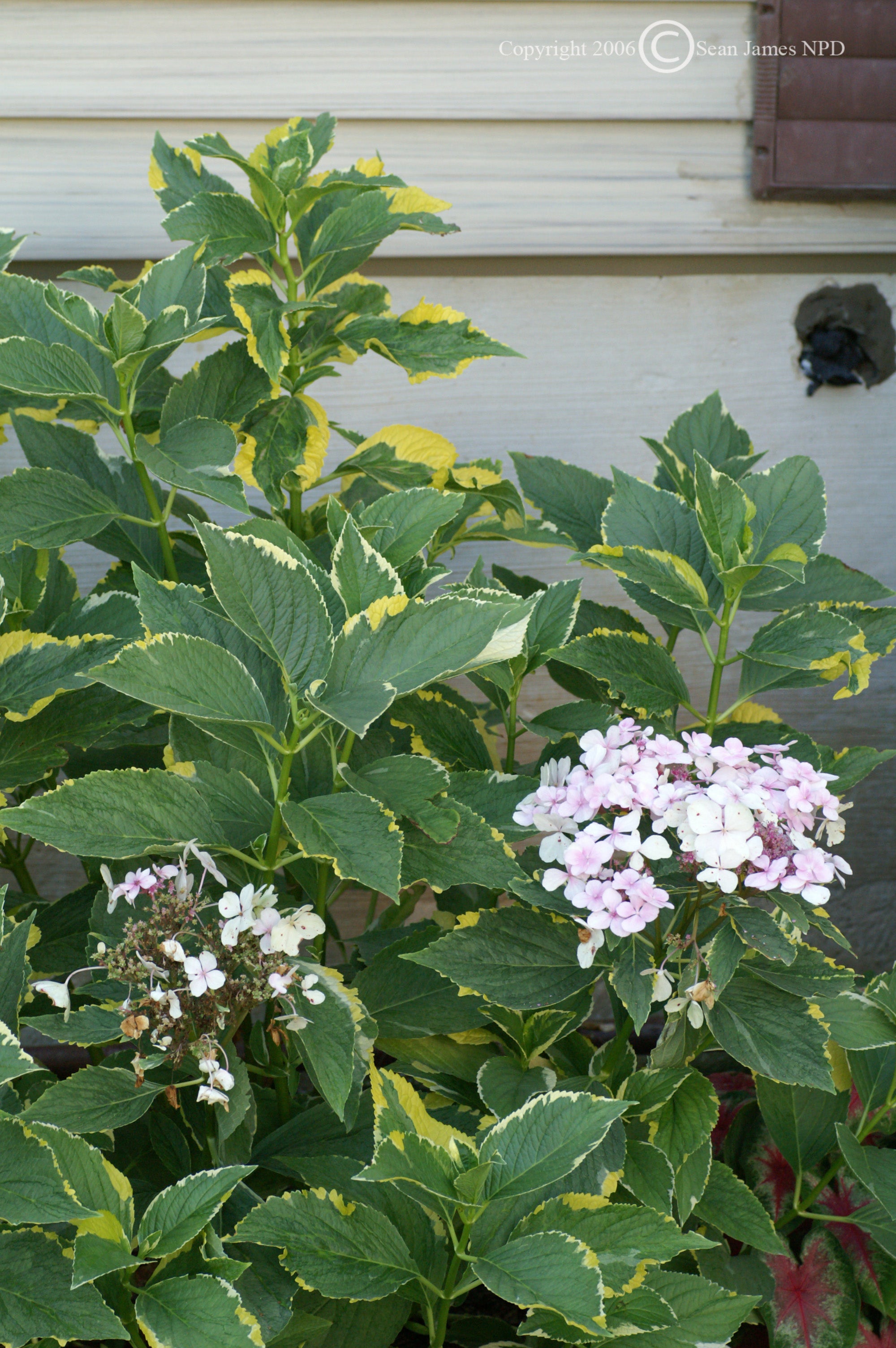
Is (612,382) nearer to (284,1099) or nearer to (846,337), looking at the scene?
(846,337)

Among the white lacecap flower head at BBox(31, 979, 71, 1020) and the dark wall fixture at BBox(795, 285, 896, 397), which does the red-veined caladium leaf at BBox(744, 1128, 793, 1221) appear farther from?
the dark wall fixture at BBox(795, 285, 896, 397)

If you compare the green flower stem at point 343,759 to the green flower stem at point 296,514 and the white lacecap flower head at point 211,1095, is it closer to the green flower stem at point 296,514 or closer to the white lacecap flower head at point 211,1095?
the white lacecap flower head at point 211,1095

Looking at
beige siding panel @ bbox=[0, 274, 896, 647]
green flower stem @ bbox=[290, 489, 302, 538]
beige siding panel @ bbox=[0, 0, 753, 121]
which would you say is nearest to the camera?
green flower stem @ bbox=[290, 489, 302, 538]

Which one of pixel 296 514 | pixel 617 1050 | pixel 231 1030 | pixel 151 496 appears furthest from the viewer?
pixel 296 514

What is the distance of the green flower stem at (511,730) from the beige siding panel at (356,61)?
2.97 ft

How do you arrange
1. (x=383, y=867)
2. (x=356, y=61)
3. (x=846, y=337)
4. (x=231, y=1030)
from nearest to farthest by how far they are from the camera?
1. (x=383, y=867)
2. (x=231, y=1030)
3. (x=356, y=61)
4. (x=846, y=337)

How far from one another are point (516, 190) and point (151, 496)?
2.56 ft

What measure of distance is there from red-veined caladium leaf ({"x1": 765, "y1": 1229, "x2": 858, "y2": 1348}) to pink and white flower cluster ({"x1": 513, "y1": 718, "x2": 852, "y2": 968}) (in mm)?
436

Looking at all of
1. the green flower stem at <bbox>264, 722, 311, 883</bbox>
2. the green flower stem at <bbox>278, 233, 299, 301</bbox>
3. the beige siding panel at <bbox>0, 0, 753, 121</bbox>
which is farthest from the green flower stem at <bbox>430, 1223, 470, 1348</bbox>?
the beige siding panel at <bbox>0, 0, 753, 121</bbox>

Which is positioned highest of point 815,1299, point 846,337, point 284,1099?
point 846,337

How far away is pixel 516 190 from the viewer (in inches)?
58.1

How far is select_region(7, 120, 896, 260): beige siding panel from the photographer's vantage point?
1.43 metres
